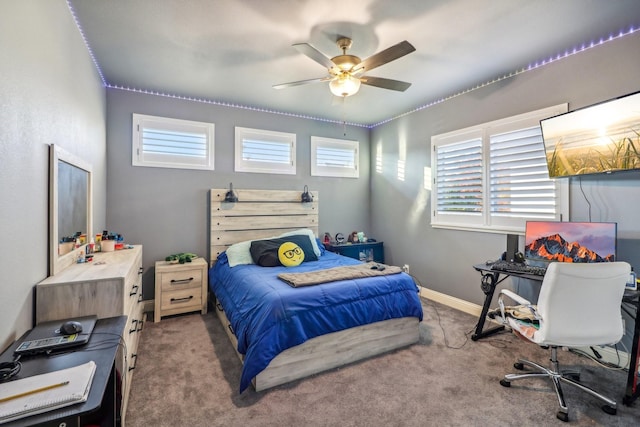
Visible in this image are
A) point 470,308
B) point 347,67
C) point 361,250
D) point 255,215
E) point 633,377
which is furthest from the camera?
point 361,250

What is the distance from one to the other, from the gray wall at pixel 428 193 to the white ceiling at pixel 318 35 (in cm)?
19

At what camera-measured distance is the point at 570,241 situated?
2.63 m

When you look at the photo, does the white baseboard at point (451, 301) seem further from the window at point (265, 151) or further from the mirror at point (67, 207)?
the mirror at point (67, 207)

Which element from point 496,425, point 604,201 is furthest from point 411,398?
point 604,201

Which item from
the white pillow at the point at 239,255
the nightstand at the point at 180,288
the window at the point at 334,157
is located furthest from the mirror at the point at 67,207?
the window at the point at 334,157

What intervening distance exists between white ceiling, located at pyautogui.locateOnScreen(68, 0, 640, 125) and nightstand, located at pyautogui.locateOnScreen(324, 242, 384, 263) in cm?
229

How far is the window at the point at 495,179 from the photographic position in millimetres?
3012

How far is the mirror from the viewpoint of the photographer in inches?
71.9

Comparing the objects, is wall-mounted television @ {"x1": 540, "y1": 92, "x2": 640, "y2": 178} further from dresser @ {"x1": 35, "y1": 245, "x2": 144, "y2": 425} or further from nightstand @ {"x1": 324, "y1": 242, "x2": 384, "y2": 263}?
dresser @ {"x1": 35, "y1": 245, "x2": 144, "y2": 425}

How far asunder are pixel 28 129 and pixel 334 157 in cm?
389

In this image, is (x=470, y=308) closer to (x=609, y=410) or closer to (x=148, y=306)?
(x=609, y=410)

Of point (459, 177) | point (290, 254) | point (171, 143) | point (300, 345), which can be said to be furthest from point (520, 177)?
point (171, 143)

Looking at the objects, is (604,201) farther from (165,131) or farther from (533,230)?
(165,131)

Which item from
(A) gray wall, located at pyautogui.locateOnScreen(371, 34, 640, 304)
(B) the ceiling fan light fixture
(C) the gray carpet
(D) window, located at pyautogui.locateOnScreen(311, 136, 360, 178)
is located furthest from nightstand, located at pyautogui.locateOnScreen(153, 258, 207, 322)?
(A) gray wall, located at pyautogui.locateOnScreen(371, 34, 640, 304)
